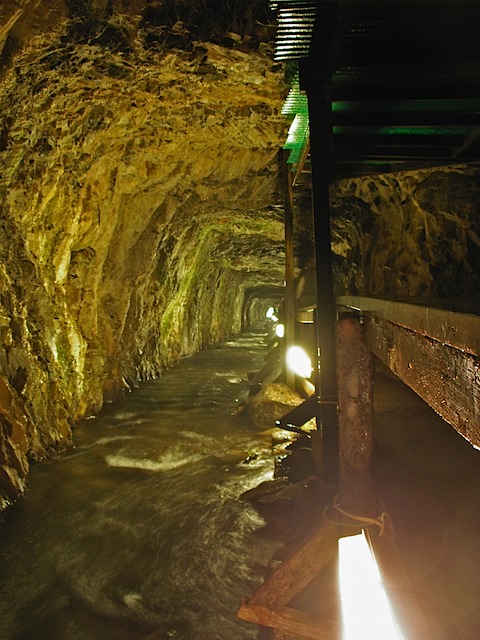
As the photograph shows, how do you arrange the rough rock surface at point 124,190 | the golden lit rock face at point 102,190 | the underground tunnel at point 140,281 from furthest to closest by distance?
the golden lit rock face at point 102,190
the rough rock surface at point 124,190
the underground tunnel at point 140,281

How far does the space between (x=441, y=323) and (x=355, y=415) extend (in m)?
1.80

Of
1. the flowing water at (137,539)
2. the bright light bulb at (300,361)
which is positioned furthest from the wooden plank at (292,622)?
the bright light bulb at (300,361)

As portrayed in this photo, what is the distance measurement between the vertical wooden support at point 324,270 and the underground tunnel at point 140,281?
0.18ft

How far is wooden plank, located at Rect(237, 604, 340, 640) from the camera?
8.44 feet

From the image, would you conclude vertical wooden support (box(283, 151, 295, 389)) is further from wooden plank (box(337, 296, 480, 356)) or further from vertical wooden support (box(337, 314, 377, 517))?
wooden plank (box(337, 296, 480, 356))

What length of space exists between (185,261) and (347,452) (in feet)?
36.8

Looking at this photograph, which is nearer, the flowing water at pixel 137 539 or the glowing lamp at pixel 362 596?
the glowing lamp at pixel 362 596

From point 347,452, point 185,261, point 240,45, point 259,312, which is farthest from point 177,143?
point 259,312

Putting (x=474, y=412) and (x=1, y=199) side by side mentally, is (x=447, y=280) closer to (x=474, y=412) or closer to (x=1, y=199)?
(x=474, y=412)

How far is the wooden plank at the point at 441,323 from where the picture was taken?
4.62ft

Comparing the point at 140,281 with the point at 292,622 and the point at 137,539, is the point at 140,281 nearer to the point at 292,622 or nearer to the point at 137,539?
the point at 137,539

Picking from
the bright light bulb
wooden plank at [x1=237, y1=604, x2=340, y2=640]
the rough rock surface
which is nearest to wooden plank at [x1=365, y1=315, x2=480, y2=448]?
wooden plank at [x1=237, y1=604, x2=340, y2=640]

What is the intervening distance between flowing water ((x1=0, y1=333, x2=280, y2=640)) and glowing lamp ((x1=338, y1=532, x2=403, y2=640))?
3.73 feet

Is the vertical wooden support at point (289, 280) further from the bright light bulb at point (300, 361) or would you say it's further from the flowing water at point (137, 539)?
the flowing water at point (137, 539)
